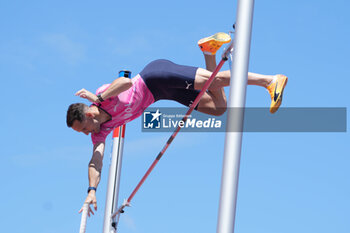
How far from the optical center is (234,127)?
2988 millimetres

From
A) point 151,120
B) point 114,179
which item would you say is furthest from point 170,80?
point 114,179

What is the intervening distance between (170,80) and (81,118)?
926 mm

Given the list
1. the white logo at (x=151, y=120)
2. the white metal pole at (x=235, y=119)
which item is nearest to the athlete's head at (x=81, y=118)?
the white logo at (x=151, y=120)

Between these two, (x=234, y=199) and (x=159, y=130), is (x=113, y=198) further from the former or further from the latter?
(x=234, y=199)

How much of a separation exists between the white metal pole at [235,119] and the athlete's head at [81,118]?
2.26 metres

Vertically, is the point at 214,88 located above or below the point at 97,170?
above

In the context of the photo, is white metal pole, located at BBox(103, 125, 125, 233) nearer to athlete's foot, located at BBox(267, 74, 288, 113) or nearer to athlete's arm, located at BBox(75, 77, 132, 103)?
athlete's arm, located at BBox(75, 77, 132, 103)

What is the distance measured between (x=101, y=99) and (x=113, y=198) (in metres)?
1.94

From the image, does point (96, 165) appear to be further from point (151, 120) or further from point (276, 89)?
point (276, 89)

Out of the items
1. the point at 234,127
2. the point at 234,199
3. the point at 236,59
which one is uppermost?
the point at 236,59

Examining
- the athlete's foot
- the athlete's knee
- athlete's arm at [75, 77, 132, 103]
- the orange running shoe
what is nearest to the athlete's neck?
athlete's arm at [75, 77, 132, 103]

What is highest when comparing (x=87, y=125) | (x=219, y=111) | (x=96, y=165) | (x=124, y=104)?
(x=219, y=111)

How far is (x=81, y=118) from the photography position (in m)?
4.98

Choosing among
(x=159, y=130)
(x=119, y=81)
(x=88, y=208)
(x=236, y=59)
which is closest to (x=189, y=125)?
(x=159, y=130)
